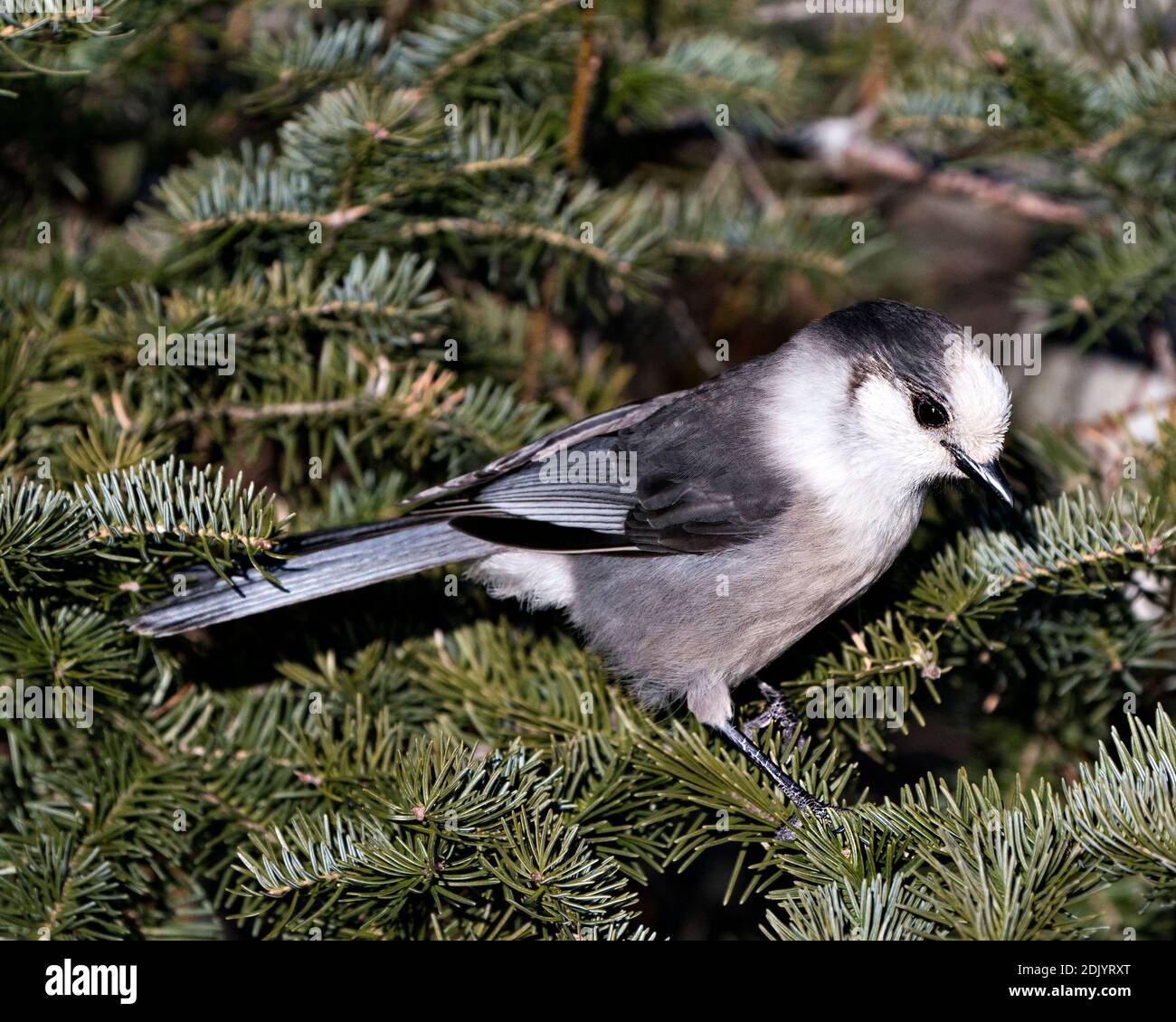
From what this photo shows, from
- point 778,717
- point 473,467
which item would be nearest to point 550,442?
point 473,467

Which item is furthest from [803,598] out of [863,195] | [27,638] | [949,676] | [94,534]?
[863,195]

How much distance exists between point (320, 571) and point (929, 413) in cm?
138

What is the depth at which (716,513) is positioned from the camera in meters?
2.54

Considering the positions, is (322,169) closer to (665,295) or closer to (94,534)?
(94,534)

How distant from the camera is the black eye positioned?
7.43ft

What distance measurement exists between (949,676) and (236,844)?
1600 millimetres

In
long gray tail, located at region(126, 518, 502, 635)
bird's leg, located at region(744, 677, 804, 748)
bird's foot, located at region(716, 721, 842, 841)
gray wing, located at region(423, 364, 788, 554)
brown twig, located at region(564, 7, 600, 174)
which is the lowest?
bird's foot, located at region(716, 721, 842, 841)

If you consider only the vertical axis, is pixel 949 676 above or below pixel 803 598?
below

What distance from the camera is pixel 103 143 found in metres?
3.18

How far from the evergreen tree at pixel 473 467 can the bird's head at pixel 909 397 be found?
0.67ft

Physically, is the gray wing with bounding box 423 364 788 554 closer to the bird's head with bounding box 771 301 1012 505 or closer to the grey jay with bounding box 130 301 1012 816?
the grey jay with bounding box 130 301 1012 816

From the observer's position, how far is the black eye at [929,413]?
227 centimetres

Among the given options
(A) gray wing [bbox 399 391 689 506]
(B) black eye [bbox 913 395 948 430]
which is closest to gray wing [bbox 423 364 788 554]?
(A) gray wing [bbox 399 391 689 506]

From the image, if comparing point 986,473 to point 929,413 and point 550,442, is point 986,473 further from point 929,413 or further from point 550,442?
point 550,442
